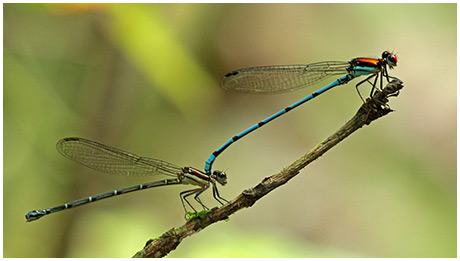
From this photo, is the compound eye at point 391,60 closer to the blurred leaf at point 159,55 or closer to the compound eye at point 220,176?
the compound eye at point 220,176

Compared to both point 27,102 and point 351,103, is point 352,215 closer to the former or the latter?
point 351,103

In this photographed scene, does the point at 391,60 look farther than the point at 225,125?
No

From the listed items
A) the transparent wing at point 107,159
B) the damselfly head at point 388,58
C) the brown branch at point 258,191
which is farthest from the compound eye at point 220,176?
the damselfly head at point 388,58

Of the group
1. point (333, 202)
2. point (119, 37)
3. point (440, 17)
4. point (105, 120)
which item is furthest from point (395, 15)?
point (105, 120)

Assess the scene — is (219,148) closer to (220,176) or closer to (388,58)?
(220,176)

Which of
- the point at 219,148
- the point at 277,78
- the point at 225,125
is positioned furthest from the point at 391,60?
the point at 225,125

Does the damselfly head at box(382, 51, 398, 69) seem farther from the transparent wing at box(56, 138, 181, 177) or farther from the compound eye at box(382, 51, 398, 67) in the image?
the transparent wing at box(56, 138, 181, 177)
